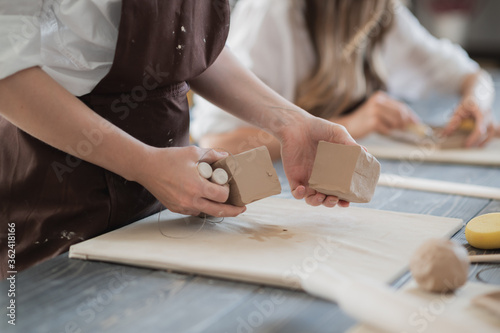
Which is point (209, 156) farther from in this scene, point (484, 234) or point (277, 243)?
point (484, 234)

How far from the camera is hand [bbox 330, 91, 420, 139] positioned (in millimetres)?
2186

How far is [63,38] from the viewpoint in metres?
1.15

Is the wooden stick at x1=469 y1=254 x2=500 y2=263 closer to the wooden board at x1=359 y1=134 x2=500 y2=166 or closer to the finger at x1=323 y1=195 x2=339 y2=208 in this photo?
the finger at x1=323 y1=195 x2=339 y2=208

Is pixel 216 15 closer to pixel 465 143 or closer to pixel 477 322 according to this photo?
pixel 477 322

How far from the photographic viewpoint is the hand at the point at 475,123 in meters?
2.12

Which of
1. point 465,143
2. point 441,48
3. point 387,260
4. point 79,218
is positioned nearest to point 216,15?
point 79,218

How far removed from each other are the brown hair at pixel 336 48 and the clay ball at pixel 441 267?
143 centimetres

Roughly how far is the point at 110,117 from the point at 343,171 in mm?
473

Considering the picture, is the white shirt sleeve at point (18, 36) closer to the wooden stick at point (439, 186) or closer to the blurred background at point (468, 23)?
the wooden stick at point (439, 186)

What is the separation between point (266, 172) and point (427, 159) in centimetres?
96

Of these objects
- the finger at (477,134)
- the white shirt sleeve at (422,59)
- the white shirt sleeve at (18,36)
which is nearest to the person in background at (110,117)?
the white shirt sleeve at (18,36)

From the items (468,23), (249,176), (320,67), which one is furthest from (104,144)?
(468,23)

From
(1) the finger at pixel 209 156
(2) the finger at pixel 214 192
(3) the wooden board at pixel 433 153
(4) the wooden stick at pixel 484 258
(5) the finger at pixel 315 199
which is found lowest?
(3) the wooden board at pixel 433 153

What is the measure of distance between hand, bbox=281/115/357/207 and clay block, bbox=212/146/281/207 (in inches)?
5.8
